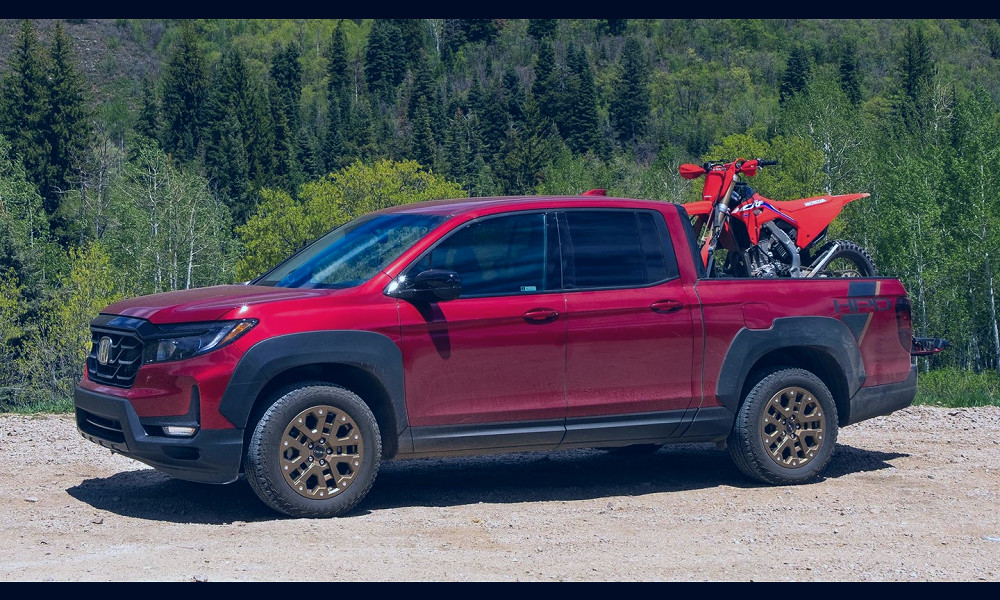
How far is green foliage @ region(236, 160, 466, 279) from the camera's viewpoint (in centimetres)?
7619

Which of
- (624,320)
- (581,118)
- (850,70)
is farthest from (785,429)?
(850,70)

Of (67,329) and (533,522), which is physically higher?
(533,522)

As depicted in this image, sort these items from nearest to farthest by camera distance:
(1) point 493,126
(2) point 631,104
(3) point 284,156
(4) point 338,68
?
(3) point 284,156 < (1) point 493,126 < (2) point 631,104 < (4) point 338,68

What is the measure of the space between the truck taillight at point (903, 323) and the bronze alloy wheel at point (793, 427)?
928mm

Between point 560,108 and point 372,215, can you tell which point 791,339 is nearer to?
point 372,215

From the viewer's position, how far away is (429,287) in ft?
22.4

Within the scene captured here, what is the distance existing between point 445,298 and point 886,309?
343cm

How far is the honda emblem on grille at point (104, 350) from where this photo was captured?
6.98 metres

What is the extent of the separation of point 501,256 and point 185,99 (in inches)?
4376

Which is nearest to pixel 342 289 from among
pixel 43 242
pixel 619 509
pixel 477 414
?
pixel 477 414

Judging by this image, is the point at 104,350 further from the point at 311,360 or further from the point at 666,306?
the point at 666,306

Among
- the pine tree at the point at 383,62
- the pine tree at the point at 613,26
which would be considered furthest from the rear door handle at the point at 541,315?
the pine tree at the point at 613,26

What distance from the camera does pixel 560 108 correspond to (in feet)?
420

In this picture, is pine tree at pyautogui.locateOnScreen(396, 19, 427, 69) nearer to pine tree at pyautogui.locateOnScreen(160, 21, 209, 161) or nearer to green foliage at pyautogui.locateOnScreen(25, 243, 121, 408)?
pine tree at pyautogui.locateOnScreen(160, 21, 209, 161)
